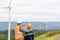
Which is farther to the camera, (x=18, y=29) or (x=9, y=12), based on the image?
(x=9, y=12)

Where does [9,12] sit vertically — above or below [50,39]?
above

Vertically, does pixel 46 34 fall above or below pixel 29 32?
below

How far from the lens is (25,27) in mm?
3779

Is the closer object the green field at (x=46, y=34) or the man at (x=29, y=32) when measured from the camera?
the man at (x=29, y=32)

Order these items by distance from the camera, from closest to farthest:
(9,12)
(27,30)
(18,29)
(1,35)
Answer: (27,30) → (18,29) → (9,12) → (1,35)

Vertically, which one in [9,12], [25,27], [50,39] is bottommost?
[50,39]

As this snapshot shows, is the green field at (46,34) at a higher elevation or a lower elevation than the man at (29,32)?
lower

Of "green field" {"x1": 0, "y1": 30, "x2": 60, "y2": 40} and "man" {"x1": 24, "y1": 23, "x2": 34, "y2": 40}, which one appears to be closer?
"man" {"x1": 24, "y1": 23, "x2": 34, "y2": 40}

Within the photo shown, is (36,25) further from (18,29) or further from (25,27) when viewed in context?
(25,27)

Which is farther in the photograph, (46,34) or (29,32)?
(46,34)

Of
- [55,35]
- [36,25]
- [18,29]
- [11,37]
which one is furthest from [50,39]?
[18,29]

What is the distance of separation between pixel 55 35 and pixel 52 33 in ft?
0.39

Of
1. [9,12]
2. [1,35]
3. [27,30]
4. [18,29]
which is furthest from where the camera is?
[1,35]

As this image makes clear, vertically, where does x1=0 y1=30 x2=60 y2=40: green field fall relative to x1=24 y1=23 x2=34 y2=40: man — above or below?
below
